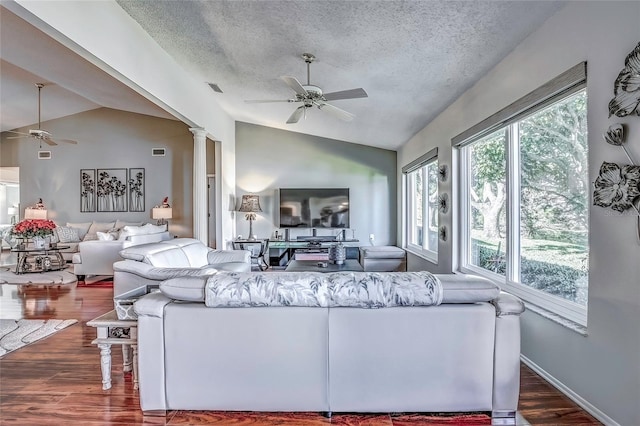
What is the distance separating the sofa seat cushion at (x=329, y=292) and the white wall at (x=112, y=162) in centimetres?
674

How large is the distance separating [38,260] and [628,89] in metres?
8.46

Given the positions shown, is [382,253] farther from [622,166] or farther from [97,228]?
[97,228]

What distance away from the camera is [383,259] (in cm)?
670

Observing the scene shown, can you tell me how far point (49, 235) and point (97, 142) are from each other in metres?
2.72

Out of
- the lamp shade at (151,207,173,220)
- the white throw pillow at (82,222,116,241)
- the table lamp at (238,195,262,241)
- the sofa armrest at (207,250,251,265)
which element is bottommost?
the sofa armrest at (207,250,251,265)

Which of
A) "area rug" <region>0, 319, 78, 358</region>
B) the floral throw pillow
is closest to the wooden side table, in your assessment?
"area rug" <region>0, 319, 78, 358</region>

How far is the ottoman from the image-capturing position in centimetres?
659

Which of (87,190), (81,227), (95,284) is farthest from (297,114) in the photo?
(87,190)

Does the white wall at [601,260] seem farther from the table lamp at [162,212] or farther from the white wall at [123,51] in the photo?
the table lamp at [162,212]

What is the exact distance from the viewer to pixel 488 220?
3.75 m

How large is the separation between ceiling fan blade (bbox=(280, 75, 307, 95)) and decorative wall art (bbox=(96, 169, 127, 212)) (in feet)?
20.3

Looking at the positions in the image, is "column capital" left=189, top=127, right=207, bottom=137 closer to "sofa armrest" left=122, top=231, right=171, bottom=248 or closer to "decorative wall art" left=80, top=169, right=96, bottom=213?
"sofa armrest" left=122, top=231, right=171, bottom=248

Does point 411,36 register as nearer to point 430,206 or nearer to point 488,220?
point 488,220

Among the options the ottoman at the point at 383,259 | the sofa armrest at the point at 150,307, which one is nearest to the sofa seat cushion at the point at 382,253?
the ottoman at the point at 383,259
